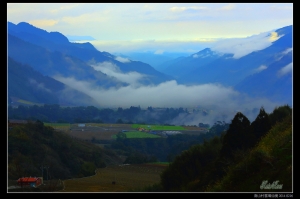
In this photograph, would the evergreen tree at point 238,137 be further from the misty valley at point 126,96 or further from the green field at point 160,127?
the green field at point 160,127

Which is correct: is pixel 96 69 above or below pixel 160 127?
above

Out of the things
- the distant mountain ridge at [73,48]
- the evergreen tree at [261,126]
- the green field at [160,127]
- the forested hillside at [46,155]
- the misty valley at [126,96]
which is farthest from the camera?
the green field at [160,127]

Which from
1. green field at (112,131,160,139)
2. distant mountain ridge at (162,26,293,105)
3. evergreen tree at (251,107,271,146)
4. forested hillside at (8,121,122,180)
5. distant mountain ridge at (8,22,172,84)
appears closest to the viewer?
evergreen tree at (251,107,271,146)

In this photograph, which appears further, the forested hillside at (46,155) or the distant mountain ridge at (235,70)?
the distant mountain ridge at (235,70)

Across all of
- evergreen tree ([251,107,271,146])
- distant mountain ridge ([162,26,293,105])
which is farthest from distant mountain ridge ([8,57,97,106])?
evergreen tree ([251,107,271,146])

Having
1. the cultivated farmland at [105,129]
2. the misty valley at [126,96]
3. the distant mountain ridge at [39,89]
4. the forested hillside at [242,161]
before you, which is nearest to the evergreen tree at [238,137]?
the forested hillside at [242,161]

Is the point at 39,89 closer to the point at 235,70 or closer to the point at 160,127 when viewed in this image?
the point at 160,127

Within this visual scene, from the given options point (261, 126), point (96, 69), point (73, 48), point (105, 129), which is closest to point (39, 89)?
point (73, 48)

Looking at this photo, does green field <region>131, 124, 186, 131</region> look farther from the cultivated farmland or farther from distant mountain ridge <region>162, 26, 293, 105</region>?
distant mountain ridge <region>162, 26, 293, 105</region>

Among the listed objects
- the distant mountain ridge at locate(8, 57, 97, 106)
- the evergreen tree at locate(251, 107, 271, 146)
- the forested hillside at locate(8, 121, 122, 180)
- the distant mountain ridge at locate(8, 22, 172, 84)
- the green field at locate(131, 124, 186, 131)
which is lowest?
the forested hillside at locate(8, 121, 122, 180)
